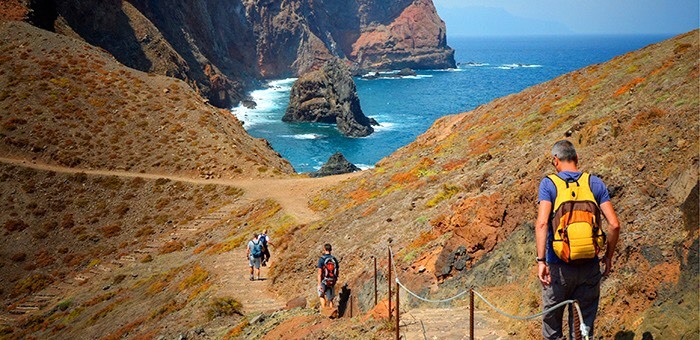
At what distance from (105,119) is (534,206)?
5017cm

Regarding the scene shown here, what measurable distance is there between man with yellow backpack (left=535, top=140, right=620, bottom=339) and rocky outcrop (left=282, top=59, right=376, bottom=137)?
4146 inches

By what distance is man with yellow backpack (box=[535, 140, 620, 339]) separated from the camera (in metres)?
6.81

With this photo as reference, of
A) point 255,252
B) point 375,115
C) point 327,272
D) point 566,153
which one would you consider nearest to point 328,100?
point 375,115

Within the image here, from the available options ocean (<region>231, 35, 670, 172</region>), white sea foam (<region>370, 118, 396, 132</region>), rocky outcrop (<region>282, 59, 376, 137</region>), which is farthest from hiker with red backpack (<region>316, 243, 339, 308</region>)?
white sea foam (<region>370, 118, 396, 132</region>)

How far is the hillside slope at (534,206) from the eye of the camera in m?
8.71

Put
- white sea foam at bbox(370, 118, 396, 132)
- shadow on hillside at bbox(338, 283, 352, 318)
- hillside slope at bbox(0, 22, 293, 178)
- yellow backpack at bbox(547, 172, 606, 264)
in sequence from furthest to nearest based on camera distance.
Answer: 1. white sea foam at bbox(370, 118, 396, 132)
2. hillside slope at bbox(0, 22, 293, 178)
3. shadow on hillside at bbox(338, 283, 352, 318)
4. yellow backpack at bbox(547, 172, 606, 264)

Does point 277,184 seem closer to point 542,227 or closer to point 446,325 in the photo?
point 446,325

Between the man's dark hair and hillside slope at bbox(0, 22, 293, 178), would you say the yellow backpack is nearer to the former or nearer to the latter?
the man's dark hair

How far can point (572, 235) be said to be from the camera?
6789 mm

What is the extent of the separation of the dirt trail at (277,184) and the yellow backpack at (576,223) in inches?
1017

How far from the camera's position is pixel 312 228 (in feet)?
90.3

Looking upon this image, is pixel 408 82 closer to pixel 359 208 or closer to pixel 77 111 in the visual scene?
pixel 77 111

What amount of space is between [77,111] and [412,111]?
94.4 m

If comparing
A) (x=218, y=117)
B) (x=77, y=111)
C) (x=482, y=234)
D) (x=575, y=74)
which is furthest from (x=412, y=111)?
(x=482, y=234)
